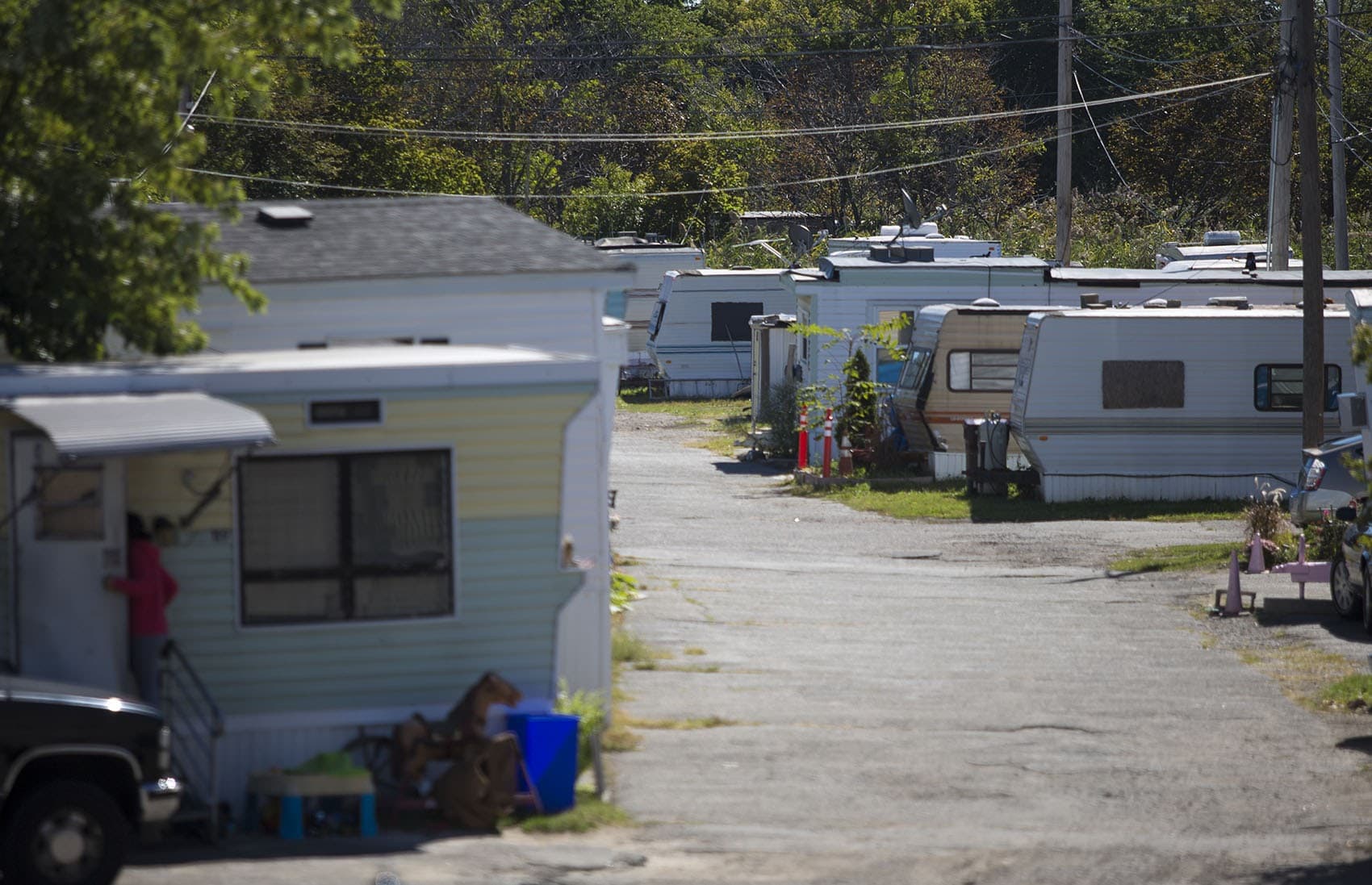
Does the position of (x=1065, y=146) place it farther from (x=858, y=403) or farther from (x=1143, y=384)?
(x=1143, y=384)

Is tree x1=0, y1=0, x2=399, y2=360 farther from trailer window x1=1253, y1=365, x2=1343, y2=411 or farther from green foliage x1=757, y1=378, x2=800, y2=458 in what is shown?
green foliage x1=757, y1=378, x2=800, y2=458

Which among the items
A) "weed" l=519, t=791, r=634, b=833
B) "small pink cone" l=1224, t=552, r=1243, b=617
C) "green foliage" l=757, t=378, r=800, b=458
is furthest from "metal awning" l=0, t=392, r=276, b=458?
"green foliage" l=757, t=378, r=800, b=458

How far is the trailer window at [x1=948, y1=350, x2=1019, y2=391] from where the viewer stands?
25062 mm

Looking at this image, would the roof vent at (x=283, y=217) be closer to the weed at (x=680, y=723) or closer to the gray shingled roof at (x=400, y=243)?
the gray shingled roof at (x=400, y=243)

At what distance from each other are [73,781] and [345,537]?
2.22m

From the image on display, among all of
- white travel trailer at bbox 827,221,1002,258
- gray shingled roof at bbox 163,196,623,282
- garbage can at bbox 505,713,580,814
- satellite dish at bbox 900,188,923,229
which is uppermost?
satellite dish at bbox 900,188,923,229

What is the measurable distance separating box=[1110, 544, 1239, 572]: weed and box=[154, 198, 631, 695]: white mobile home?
27.3 ft

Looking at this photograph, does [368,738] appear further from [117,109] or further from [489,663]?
[117,109]

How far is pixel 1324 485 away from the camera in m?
17.6

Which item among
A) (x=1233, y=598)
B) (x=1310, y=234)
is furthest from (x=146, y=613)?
(x=1310, y=234)

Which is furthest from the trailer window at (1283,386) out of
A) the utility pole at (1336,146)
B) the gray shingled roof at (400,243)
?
the gray shingled roof at (400,243)

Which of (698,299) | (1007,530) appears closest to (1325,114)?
(698,299)

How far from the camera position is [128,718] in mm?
7871

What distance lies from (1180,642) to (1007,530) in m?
6.43
